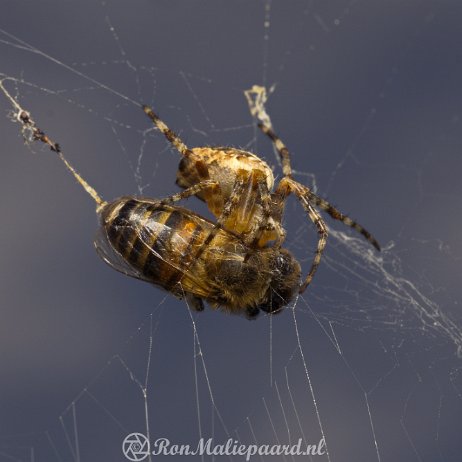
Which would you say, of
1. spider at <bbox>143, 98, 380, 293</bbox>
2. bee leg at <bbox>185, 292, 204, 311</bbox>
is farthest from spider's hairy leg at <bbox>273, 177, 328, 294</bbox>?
bee leg at <bbox>185, 292, 204, 311</bbox>

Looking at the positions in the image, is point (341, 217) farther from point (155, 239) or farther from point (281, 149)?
point (155, 239)

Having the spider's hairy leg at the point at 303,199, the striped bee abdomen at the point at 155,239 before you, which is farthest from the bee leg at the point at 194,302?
the spider's hairy leg at the point at 303,199

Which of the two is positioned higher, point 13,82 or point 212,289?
point 13,82

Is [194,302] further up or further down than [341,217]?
further down

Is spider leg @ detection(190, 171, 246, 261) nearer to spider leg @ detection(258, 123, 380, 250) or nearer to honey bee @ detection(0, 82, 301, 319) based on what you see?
Result: honey bee @ detection(0, 82, 301, 319)

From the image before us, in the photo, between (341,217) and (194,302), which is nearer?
(194,302)

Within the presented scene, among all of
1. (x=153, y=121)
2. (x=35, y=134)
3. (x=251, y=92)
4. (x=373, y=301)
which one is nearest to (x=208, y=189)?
(x=153, y=121)

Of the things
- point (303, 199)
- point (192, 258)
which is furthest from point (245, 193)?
point (192, 258)

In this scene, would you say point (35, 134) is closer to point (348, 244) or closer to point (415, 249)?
point (348, 244)
